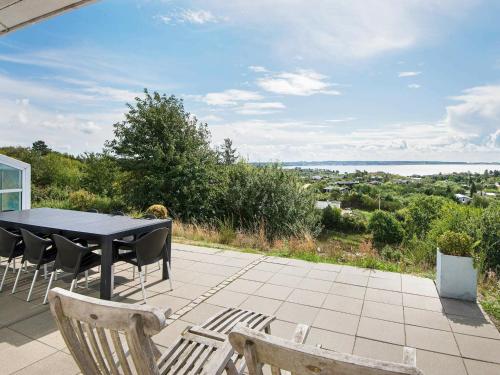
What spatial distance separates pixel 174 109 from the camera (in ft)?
48.9

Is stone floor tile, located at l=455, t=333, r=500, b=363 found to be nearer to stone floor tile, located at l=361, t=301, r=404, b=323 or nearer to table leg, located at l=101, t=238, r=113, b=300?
stone floor tile, located at l=361, t=301, r=404, b=323

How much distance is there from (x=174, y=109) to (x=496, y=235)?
12782 millimetres

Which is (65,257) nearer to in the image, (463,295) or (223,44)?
(463,295)

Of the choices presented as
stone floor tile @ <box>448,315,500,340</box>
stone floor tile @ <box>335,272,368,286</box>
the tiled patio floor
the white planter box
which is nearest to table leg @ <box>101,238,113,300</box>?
the tiled patio floor

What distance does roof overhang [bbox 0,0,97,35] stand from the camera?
10.1 ft

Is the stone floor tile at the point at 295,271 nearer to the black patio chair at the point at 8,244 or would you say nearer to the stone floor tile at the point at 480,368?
the stone floor tile at the point at 480,368

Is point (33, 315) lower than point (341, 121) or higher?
lower

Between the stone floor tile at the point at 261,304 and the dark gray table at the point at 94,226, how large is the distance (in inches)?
51.1

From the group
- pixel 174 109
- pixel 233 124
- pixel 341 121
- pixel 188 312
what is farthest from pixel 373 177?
pixel 188 312

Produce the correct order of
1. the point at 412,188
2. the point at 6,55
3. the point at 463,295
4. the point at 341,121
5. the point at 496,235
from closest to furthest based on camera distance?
the point at 463,295 → the point at 496,235 → the point at 6,55 → the point at 341,121 → the point at 412,188

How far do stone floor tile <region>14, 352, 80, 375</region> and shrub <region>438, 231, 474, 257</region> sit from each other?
4251 mm

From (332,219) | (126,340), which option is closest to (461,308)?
(126,340)

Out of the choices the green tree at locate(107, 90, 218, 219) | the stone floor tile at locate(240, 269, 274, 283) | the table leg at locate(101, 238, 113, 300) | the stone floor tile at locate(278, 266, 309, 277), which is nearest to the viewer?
the table leg at locate(101, 238, 113, 300)

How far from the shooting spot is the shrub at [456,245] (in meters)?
4.15
